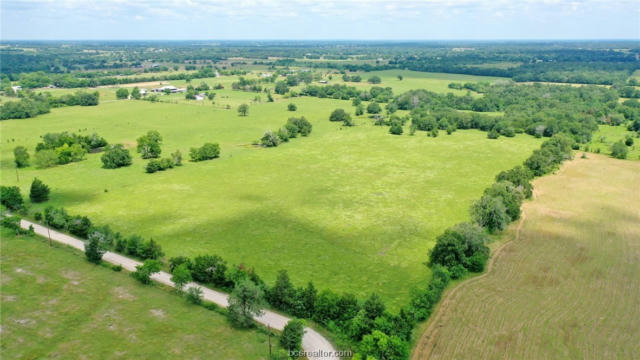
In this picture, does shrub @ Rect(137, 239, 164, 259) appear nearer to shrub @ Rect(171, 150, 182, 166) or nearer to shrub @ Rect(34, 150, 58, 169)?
shrub @ Rect(171, 150, 182, 166)

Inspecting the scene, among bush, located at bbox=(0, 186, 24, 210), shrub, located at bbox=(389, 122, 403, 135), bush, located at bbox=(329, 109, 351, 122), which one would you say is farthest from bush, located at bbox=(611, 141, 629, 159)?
bush, located at bbox=(0, 186, 24, 210)

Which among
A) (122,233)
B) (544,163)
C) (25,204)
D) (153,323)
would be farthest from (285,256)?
(544,163)

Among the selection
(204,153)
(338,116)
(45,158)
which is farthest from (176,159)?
(338,116)

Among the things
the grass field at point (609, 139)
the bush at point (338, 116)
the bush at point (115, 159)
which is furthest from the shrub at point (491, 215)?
the bush at point (338, 116)

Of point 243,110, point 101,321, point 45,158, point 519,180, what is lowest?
point 101,321

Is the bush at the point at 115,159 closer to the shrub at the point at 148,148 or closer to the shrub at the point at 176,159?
the shrub at the point at 148,148

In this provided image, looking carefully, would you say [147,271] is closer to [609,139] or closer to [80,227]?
[80,227]
